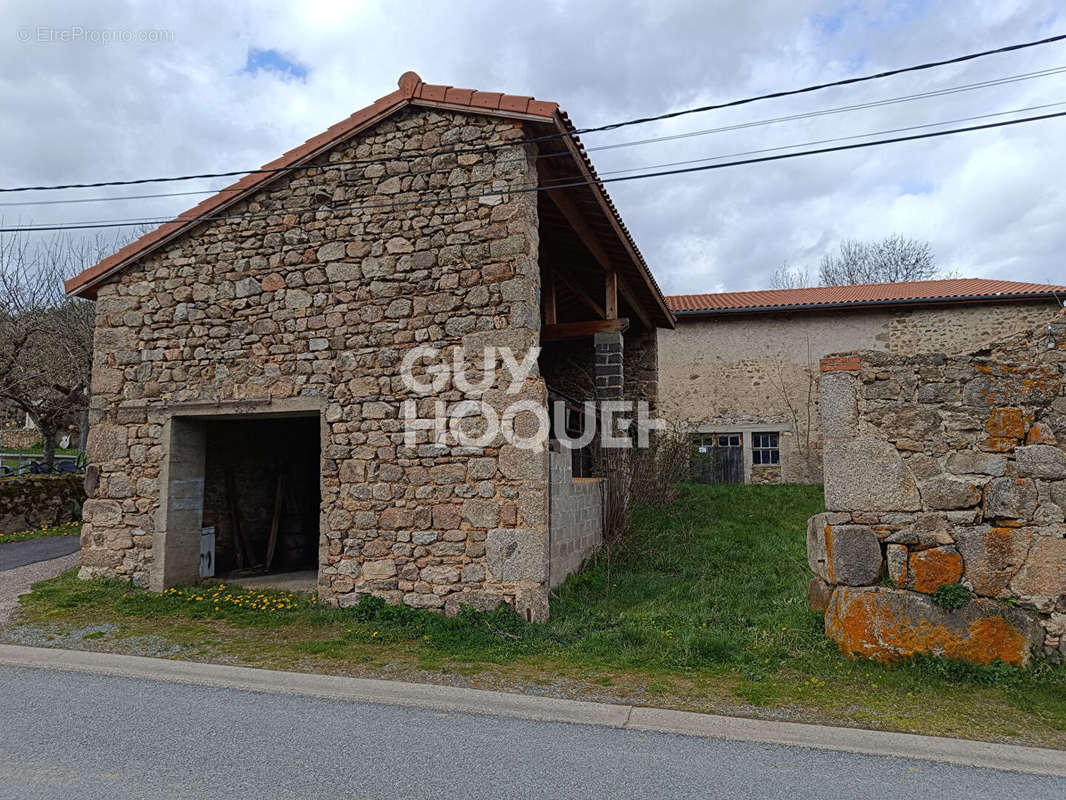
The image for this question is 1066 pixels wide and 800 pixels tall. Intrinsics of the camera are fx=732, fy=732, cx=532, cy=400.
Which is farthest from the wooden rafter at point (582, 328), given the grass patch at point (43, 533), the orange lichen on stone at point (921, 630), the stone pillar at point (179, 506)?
the grass patch at point (43, 533)

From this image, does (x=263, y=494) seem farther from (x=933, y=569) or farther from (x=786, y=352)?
(x=786, y=352)

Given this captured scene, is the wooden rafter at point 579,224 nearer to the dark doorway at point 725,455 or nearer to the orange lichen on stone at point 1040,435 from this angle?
the orange lichen on stone at point 1040,435

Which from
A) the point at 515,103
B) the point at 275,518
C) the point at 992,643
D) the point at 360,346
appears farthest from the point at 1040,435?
the point at 275,518

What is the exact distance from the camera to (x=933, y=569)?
5.26m

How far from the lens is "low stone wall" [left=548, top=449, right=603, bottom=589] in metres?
7.52

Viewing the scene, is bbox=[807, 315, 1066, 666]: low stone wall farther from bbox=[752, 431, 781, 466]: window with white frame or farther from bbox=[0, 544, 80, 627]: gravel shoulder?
bbox=[752, 431, 781, 466]: window with white frame

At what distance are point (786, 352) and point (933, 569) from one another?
1336cm

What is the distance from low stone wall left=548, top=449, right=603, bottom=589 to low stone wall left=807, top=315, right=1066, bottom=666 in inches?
109

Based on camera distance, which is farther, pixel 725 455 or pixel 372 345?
pixel 725 455

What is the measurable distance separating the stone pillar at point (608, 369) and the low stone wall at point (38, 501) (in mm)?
10622

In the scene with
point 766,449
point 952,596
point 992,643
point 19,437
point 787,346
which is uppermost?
point 787,346

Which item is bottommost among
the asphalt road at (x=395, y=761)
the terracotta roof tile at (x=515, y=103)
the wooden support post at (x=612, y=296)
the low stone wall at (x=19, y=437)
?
the asphalt road at (x=395, y=761)

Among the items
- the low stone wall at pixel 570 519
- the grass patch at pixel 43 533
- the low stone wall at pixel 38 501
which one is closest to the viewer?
the low stone wall at pixel 570 519

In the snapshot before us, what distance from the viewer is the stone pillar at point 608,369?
36.6 ft
